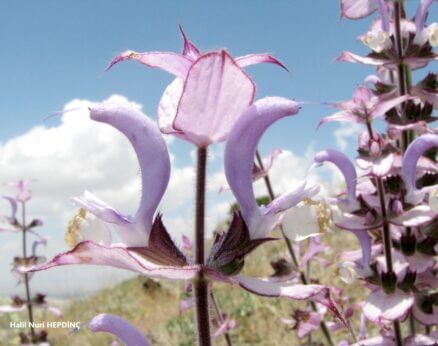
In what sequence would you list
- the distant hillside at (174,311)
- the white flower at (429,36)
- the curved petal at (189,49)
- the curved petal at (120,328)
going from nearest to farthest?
the curved petal at (189,49) < the curved petal at (120,328) < the white flower at (429,36) < the distant hillside at (174,311)

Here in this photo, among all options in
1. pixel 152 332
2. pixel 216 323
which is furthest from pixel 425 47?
pixel 152 332

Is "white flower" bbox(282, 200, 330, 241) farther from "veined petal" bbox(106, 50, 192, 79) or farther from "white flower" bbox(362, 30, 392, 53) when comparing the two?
"white flower" bbox(362, 30, 392, 53)

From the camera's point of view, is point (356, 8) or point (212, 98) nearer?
point (212, 98)

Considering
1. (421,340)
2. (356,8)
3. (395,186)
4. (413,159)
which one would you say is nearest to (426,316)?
(421,340)

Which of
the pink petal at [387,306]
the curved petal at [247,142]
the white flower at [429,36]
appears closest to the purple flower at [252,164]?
the curved petal at [247,142]

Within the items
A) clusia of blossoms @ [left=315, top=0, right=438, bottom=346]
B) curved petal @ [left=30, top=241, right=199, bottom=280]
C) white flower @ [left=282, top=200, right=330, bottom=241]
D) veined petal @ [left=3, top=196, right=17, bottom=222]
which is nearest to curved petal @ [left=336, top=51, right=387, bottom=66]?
clusia of blossoms @ [left=315, top=0, right=438, bottom=346]

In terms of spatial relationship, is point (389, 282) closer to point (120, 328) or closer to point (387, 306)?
point (387, 306)

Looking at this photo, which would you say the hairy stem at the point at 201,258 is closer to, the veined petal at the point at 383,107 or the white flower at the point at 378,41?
the veined petal at the point at 383,107
